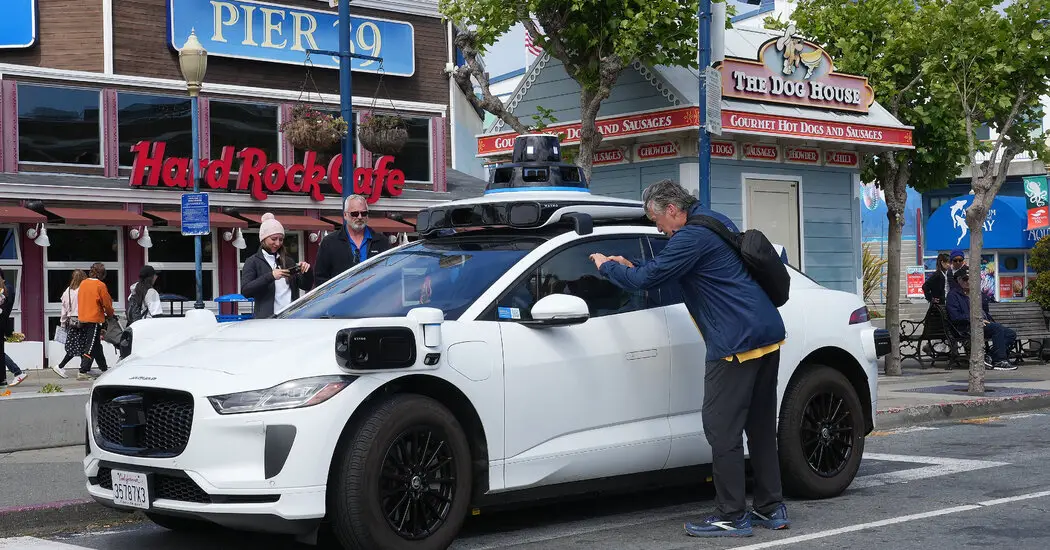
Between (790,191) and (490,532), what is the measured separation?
12.2m

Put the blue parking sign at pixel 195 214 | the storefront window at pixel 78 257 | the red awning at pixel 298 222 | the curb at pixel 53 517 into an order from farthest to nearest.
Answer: the red awning at pixel 298 222, the storefront window at pixel 78 257, the blue parking sign at pixel 195 214, the curb at pixel 53 517

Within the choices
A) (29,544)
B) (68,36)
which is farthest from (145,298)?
(29,544)

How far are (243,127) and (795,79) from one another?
1254 cm

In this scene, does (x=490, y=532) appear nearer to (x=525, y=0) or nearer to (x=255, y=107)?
Result: (x=525, y=0)

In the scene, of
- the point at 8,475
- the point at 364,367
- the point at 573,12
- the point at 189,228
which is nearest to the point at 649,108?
the point at 573,12

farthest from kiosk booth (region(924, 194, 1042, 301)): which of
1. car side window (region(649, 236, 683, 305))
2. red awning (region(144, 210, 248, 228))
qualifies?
car side window (region(649, 236, 683, 305))

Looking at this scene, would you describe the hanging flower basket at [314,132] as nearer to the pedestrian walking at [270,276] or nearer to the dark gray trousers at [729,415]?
the pedestrian walking at [270,276]

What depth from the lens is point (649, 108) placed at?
55.5ft

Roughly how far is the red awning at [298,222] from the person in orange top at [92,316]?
18.6 ft

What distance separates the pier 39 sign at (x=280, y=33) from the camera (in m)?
25.3

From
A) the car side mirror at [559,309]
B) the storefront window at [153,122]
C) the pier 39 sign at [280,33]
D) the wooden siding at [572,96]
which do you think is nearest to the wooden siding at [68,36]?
the storefront window at [153,122]

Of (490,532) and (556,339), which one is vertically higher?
(556,339)

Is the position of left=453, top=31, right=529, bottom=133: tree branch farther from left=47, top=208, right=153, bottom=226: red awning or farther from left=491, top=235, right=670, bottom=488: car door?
left=47, top=208, right=153, bottom=226: red awning

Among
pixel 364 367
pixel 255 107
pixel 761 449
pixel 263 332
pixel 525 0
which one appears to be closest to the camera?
pixel 364 367
